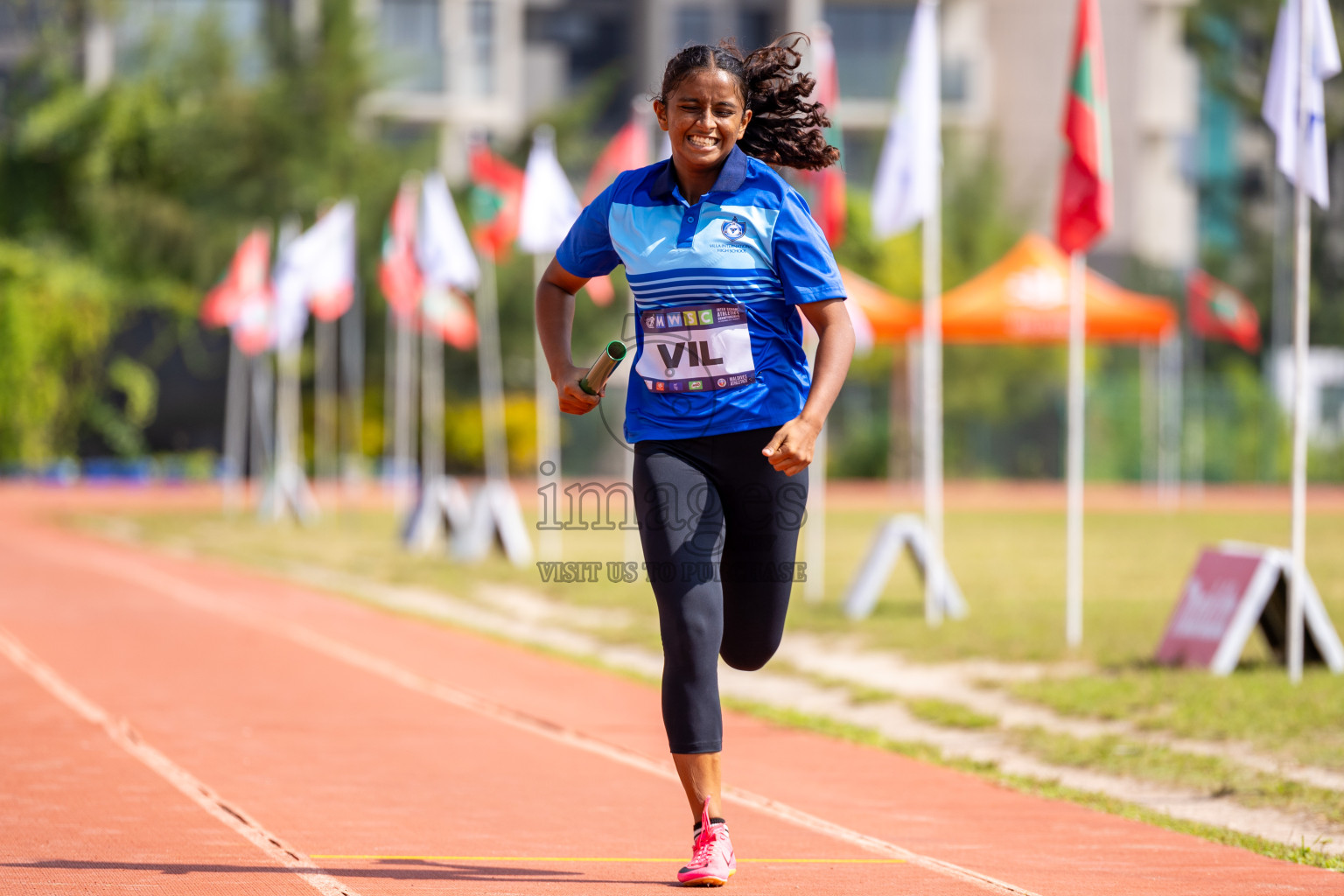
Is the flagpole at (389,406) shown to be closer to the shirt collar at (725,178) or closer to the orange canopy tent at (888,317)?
the orange canopy tent at (888,317)

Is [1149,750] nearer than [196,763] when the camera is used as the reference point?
No

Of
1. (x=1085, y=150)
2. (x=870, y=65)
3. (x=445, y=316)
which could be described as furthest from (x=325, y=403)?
(x=1085, y=150)

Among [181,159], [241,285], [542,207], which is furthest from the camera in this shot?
[181,159]

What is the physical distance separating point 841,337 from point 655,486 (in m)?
0.65

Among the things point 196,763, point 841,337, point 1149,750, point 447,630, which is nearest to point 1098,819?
point 1149,750

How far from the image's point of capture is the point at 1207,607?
10.4 metres

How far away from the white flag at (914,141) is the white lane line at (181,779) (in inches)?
279

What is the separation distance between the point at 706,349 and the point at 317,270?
19315 mm

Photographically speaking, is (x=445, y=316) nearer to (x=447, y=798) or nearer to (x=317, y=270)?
(x=317, y=270)

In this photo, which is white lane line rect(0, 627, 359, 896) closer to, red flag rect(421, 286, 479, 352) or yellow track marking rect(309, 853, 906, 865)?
yellow track marking rect(309, 853, 906, 865)

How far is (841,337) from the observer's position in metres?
4.92

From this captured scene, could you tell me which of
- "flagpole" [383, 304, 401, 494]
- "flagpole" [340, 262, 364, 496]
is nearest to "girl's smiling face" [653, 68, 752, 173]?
"flagpole" [340, 262, 364, 496]

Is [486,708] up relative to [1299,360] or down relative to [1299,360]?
down

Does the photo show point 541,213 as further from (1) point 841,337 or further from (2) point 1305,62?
(1) point 841,337
